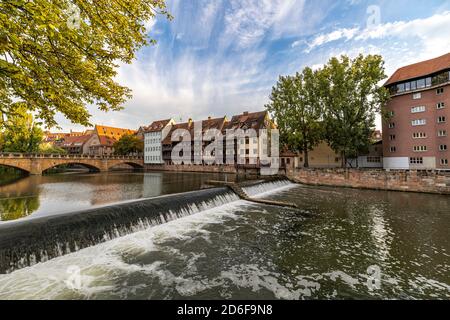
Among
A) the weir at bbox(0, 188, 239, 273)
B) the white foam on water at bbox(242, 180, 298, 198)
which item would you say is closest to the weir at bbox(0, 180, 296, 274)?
the weir at bbox(0, 188, 239, 273)

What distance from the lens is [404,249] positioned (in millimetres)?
8195

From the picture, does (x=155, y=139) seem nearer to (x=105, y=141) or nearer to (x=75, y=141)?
(x=105, y=141)

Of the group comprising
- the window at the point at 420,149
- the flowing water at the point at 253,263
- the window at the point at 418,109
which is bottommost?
the flowing water at the point at 253,263

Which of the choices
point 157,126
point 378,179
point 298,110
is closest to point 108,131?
point 157,126

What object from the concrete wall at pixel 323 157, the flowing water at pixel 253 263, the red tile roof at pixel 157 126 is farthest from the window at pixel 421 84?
the red tile roof at pixel 157 126

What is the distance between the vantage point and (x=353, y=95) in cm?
3062

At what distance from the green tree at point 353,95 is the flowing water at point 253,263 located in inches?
812

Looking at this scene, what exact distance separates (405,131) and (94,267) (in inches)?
1697

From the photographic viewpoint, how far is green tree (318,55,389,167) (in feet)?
98.3

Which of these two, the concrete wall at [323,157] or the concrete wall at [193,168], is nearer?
the concrete wall at [323,157]

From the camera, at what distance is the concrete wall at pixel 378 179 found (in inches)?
873

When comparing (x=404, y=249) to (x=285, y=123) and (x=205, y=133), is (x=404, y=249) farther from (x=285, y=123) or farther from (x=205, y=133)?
(x=205, y=133)

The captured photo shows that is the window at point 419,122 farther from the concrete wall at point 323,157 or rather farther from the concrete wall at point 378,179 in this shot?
the concrete wall at point 323,157

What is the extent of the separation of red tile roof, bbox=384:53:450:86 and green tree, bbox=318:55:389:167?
23.9 ft
